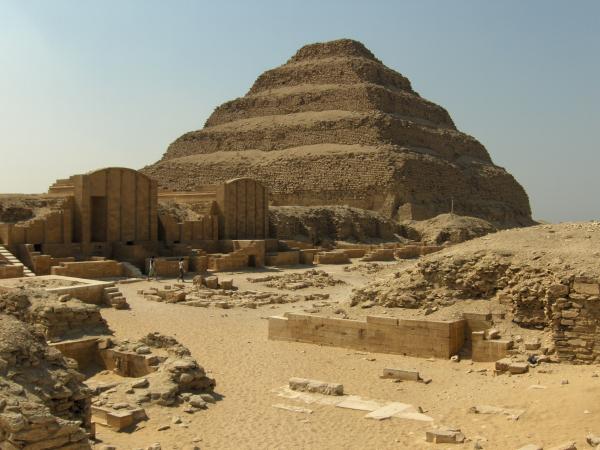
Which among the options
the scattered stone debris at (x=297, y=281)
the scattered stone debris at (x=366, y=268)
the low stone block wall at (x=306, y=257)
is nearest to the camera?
the scattered stone debris at (x=297, y=281)

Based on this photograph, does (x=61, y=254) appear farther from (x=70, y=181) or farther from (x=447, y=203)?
(x=447, y=203)

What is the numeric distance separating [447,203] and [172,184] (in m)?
28.0

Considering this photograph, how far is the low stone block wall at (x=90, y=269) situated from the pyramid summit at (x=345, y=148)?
108 ft

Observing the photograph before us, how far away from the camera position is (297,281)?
77.8ft

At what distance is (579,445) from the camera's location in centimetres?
679

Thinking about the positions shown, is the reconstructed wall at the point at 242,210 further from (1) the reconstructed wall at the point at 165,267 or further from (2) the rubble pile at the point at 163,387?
(2) the rubble pile at the point at 163,387

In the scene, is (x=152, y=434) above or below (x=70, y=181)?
below

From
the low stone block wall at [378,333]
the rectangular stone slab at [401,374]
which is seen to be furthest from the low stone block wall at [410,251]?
the rectangular stone slab at [401,374]

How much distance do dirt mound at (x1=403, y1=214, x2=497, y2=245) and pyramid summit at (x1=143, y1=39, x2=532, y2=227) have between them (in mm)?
5368

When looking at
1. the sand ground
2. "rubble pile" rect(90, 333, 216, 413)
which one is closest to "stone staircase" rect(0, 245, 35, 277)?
the sand ground

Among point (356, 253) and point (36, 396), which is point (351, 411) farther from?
point (356, 253)

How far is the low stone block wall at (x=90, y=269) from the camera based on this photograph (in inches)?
866

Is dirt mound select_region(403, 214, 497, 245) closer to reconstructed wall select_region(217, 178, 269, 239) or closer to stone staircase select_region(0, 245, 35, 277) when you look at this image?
reconstructed wall select_region(217, 178, 269, 239)

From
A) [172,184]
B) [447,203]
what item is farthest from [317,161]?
[172,184]
